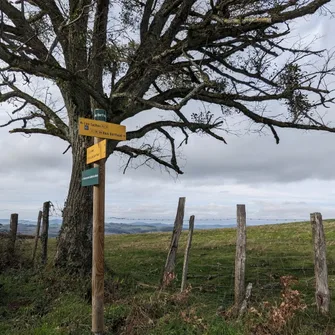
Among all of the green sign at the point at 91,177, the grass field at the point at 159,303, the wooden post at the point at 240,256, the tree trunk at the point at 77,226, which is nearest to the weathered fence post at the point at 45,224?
the grass field at the point at 159,303

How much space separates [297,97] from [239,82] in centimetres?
172

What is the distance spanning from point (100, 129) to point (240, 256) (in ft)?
10.3

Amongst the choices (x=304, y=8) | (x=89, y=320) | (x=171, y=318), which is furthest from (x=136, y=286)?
(x=304, y=8)

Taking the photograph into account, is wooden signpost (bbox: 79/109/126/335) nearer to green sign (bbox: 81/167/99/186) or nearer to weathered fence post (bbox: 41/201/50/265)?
green sign (bbox: 81/167/99/186)

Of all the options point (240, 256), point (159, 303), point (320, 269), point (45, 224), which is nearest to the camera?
point (320, 269)

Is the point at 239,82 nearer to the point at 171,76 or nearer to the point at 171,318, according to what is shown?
the point at 171,76

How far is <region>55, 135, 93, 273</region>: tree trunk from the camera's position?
33.3 feet

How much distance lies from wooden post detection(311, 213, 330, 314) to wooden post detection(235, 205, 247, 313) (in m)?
1.17

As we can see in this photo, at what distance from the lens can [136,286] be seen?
916 cm

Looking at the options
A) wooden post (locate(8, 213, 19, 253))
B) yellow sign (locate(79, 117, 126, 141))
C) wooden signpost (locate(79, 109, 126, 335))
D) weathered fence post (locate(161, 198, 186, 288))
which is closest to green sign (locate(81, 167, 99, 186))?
wooden signpost (locate(79, 109, 126, 335))

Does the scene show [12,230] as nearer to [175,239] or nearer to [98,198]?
[175,239]

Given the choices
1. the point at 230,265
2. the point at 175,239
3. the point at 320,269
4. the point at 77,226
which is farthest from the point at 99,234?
the point at 230,265

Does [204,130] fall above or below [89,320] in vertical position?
above

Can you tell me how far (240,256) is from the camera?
22.5 feet
